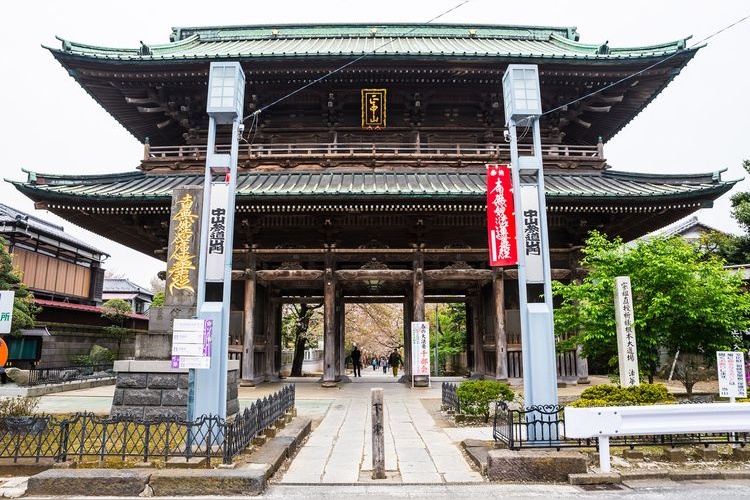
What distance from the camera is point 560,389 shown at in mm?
13914

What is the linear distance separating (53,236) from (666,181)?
1185 inches

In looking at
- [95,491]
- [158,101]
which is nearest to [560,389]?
[95,491]

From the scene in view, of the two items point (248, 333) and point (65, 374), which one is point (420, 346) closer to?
point (248, 333)

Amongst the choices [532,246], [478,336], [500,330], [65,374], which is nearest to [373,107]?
[500,330]

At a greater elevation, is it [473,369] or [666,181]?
[666,181]

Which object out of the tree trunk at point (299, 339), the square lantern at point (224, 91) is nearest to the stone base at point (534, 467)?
the square lantern at point (224, 91)

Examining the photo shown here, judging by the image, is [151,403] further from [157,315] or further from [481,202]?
[481,202]

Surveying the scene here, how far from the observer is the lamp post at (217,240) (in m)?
6.43

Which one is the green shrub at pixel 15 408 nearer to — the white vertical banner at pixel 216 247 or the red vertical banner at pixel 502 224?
the white vertical banner at pixel 216 247

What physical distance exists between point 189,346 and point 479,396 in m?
5.62

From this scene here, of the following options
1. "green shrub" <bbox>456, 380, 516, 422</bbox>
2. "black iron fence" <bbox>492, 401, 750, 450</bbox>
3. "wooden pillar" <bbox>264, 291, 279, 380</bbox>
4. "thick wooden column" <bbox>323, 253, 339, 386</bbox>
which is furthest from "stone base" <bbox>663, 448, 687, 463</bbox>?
"wooden pillar" <bbox>264, 291, 279, 380</bbox>

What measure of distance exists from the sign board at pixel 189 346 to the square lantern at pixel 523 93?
18.3 ft

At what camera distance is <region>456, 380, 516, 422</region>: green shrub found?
9.34 meters

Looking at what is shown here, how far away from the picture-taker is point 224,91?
24.5ft
